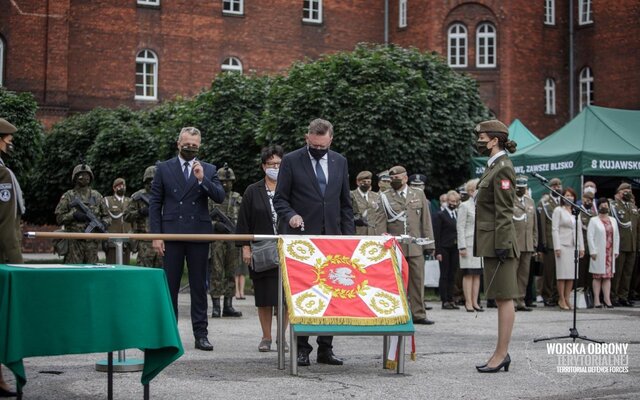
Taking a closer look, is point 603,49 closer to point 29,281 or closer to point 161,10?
Answer: point 161,10

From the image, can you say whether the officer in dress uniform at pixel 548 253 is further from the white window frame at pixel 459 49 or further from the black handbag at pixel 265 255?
the white window frame at pixel 459 49

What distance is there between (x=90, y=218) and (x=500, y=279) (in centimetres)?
735

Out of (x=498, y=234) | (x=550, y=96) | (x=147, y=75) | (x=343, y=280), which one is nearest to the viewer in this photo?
(x=343, y=280)

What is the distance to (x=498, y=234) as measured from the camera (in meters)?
9.45

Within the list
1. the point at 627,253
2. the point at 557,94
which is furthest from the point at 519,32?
the point at 627,253

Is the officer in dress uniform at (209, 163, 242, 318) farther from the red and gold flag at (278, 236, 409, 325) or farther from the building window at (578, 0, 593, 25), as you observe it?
the building window at (578, 0, 593, 25)

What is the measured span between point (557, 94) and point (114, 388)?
43.9 meters

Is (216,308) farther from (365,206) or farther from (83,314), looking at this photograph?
(83,314)

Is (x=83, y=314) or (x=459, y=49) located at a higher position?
(x=459, y=49)

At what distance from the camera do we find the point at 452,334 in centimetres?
1351

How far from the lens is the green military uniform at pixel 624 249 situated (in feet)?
67.4

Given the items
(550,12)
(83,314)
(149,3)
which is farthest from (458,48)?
(83,314)

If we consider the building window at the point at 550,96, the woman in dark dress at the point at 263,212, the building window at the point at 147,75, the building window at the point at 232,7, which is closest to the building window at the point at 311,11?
the building window at the point at 232,7

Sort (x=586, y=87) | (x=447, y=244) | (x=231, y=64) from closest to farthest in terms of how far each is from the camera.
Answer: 1. (x=447, y=244)
2. (x=231, y=64)
3. (x=586, y=87)
